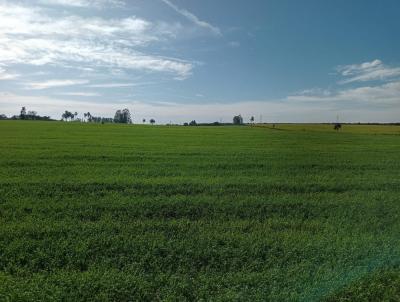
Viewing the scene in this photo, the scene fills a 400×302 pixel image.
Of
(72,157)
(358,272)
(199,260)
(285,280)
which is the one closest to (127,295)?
(199,260)

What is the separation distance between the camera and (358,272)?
19.1 feet

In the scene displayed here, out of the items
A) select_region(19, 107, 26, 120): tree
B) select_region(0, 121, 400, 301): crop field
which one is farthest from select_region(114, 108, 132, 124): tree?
select_region(0, 121, 400, 301): crop field

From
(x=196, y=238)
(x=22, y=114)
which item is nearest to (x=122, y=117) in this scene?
(x=22, y=114)

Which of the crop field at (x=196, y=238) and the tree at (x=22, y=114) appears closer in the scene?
the crop field at (x=196, y=238)

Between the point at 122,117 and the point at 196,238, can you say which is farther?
the point at 122,117

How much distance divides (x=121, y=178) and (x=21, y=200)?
428 centimetres

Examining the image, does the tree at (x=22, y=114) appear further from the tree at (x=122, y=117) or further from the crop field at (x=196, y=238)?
the crop field at (x=196, y=238)

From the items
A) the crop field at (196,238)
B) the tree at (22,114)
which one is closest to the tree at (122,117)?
the tree at (22,114)

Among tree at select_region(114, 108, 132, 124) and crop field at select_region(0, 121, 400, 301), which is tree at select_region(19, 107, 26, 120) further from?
crop field at select_region(0, 121, 400, 301)

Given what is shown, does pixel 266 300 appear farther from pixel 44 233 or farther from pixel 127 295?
pixel 44 233

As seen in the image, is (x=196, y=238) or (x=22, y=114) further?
(x=22, y=114)

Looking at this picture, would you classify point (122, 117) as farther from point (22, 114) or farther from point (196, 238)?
point (196, 238)

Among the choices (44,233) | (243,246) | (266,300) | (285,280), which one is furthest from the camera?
(44,233)

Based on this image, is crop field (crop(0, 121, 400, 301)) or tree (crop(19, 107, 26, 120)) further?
tree (crop(19, 107, 26, 120))
